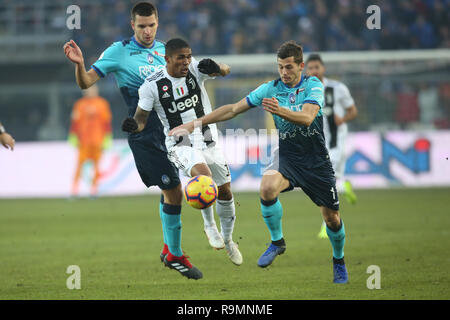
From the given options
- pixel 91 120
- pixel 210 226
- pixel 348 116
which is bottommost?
pixel 210 226

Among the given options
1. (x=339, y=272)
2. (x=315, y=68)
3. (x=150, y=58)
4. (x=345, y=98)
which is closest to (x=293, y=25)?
(x=345, y=98)

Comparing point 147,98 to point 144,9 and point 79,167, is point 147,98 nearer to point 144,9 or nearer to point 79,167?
point 144,9

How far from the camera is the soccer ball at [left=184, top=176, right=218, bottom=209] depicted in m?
6.65

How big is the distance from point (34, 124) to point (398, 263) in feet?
50.3

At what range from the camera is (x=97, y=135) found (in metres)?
18.0

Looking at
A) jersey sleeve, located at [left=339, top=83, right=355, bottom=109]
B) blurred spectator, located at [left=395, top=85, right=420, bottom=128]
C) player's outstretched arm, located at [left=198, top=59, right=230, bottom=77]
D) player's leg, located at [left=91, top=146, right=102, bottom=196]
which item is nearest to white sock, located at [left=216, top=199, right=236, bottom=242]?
player's outstretched arm, located at [left=198, top=59, right=230, bottom=77]

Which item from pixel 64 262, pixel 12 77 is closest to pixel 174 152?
pixel 64 262

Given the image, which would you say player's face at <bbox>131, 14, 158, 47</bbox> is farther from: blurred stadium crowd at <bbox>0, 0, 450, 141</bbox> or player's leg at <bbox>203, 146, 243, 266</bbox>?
blurred stadium crowd at <bbox>0, 0, 450, 141</bbox>

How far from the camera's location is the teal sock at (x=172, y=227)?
7590 mm

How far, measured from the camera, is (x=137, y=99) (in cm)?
770

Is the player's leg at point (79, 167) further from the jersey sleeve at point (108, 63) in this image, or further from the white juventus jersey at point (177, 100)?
the white juventus jersey at point (177, 100)

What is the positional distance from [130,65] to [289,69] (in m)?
1.77
